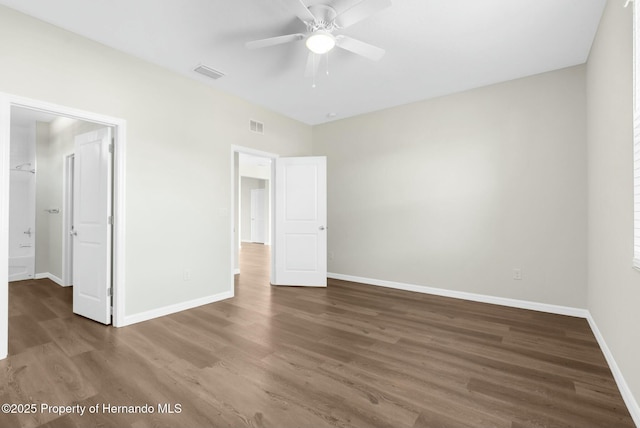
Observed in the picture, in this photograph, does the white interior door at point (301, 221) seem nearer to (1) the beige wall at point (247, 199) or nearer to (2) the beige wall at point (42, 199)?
(2) the beige wall at point (42, 199)

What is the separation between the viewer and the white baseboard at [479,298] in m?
3.44

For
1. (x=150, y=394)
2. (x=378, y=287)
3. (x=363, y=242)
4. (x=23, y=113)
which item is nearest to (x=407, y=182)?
(x=363, y=242)

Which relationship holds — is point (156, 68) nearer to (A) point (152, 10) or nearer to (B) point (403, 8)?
(A) point (152, 10)

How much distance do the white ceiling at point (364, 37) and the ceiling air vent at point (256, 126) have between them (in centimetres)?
57

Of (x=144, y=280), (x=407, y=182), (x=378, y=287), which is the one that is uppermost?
(x=407, y=182)

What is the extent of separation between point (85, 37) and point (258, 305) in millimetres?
3425

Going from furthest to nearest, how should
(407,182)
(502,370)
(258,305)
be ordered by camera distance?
1. (407,182)
2. (258,305)
3. (502,370)

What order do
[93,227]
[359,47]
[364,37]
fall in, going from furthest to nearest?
1. [93,227]
2. [364,37]
3. [359,47]

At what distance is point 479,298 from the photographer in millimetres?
4004

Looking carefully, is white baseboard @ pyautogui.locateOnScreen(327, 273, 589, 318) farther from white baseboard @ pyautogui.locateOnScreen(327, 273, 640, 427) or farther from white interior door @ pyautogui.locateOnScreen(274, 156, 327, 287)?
white interior door @ pyautogui.locateOnScreen(274, 156, 327, 287)

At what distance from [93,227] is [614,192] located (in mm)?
4885

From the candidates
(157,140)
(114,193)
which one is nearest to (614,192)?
(157,140)

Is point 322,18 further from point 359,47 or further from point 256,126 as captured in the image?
point 256,126

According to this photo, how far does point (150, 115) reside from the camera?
133 inches
